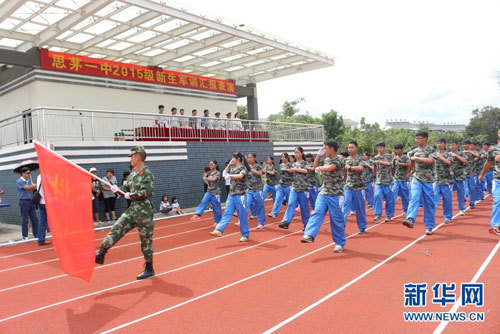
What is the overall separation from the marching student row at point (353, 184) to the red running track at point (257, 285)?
1.53 ft

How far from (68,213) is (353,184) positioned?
17.8 feet

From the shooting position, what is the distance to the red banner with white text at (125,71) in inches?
586

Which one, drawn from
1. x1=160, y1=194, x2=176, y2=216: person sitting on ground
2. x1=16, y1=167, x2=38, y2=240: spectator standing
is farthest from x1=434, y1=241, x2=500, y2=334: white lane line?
x1=160, y1=194, x2=176, y2=216: person sitting on ground

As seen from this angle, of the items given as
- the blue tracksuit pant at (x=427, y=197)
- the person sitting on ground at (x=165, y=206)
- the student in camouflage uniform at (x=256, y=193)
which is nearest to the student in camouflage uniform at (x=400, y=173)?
the blue tracksuit pant at (x=427, y=197)

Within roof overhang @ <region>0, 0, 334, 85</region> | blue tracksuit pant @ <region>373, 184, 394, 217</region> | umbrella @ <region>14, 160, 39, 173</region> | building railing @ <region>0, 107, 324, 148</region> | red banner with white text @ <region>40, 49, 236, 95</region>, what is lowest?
blue tracksuit pant @ <region>373, 184, 394, 217</region>

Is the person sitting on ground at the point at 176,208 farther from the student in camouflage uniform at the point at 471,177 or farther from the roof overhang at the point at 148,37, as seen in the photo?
the student in camouflage uniform at the point at 471,177

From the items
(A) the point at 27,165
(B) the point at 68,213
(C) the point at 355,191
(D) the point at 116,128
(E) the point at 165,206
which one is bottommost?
(E) the point at 165,206

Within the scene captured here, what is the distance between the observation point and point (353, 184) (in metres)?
7.93

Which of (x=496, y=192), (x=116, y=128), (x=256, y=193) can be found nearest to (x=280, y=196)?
(x=256, y=193)

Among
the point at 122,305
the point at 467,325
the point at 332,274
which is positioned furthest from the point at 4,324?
the point at 467,325

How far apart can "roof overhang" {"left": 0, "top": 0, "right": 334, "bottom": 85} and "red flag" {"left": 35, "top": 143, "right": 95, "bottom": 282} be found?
8213 mm

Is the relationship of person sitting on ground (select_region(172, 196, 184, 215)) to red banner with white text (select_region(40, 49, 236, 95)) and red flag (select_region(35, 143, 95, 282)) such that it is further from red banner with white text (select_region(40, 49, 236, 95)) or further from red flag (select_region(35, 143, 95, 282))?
red flag (select_region(35, 143, 95, 282))

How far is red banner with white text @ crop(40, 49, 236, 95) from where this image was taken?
14883 millimetres

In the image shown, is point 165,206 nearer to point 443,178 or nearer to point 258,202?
point 258,202
